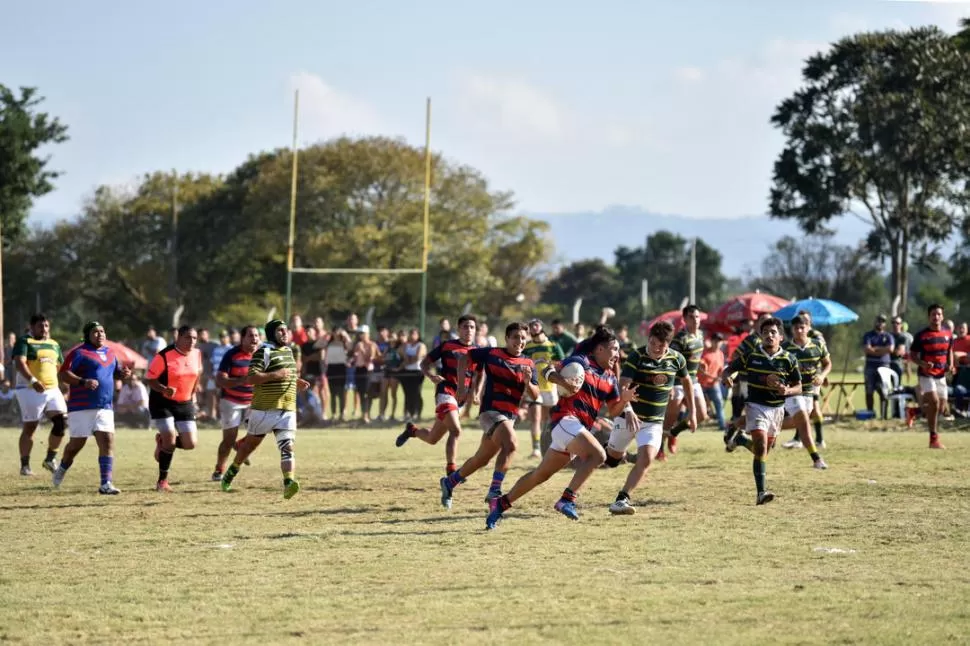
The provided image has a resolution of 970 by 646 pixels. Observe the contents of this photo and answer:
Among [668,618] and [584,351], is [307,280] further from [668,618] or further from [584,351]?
[668,618]

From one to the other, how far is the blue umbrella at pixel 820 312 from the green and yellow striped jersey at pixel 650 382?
16.1 m

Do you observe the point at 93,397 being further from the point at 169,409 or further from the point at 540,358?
the point at 540,358

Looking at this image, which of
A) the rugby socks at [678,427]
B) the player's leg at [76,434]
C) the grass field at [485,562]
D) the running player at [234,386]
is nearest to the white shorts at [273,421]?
the running player at [234,386]

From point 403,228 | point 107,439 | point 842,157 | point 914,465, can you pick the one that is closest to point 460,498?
point 107,439

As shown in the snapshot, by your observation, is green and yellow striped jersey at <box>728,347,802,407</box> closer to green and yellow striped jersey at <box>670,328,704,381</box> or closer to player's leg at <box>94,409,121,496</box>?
green and yellow striped jersey at <box>670,328,704,381</box>

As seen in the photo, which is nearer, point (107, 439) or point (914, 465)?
point (107, 439)

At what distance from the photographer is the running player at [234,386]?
15.5 m

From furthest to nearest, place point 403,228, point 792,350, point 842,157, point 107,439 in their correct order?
point 403,228 → point 842,157 → point 792,350 → point 107,439

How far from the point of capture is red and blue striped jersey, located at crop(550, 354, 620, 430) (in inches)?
473

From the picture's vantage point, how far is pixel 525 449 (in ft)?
70.2

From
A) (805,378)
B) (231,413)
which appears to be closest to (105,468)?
(231,413)

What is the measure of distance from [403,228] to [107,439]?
4228cm

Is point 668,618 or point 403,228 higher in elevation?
A: point 403,228

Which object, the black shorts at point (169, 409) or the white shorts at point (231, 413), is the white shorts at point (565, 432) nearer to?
the black shorts at point (169, 409)
